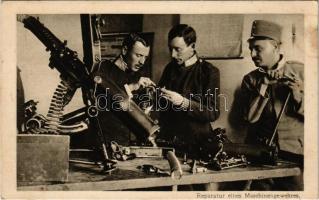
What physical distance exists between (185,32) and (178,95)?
178 millimetres

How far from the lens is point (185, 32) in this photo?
4.39 ft

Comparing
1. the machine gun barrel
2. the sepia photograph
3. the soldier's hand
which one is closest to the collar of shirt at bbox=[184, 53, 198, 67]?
the sepia photograph

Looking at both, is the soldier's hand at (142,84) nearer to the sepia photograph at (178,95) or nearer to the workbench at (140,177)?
the sepia photograph at (178,95)

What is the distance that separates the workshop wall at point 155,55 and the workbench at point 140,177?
0.37ft

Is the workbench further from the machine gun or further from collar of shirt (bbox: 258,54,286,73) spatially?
collar of shirt (bbox: 258,54,286,73)

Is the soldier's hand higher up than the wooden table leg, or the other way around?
the soldier's hand

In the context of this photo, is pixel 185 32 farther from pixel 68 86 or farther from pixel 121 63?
pixel 68 86

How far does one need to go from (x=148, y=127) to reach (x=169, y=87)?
0.42 feet

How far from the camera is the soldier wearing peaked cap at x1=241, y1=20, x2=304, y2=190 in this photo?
4.45 ft

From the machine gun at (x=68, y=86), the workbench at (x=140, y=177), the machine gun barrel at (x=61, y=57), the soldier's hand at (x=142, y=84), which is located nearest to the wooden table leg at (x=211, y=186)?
the workbench at (x=140, y=177)

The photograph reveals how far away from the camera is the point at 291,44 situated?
1354 mm

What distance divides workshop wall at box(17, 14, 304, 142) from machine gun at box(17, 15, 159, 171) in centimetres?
2
